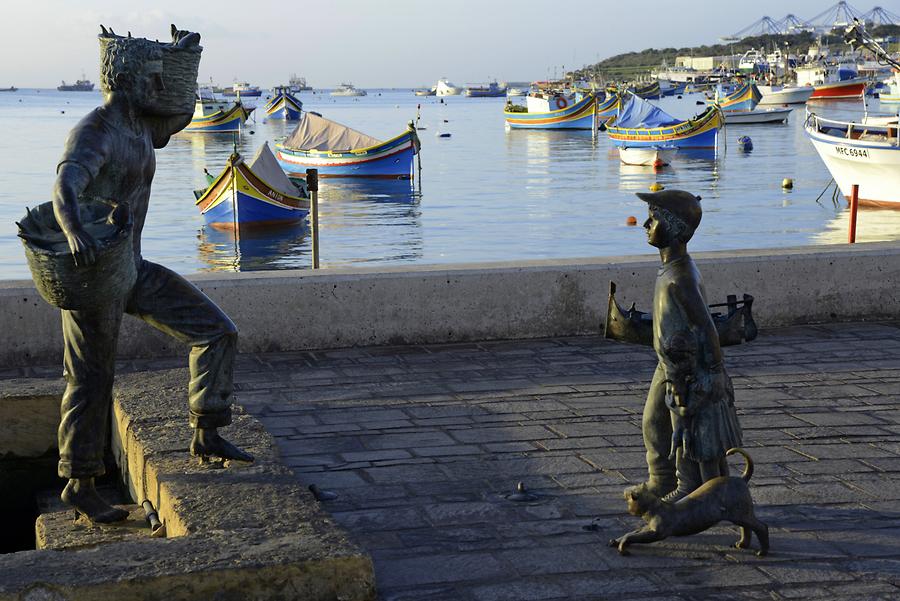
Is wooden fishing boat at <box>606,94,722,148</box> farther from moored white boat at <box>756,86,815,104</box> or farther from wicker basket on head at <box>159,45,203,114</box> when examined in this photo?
wicker basket on head at <box>159,45,203,114</box>

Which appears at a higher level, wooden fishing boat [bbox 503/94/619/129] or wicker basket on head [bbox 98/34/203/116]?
wicker basket on head [bbox 98/34/203/116]

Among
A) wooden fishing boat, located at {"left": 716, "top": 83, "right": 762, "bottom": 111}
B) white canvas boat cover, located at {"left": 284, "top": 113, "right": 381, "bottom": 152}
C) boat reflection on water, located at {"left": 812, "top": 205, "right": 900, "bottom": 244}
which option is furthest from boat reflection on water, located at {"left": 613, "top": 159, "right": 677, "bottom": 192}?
wooden fishing boat, located at {"left": 716, "top": 83, "right": 762, "bottom": 111}

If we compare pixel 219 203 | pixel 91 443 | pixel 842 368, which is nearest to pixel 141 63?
pixel 91 443

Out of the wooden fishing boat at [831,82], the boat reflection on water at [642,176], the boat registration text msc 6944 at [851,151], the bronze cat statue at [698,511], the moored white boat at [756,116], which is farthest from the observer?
the wooden fishing boat at [831,82]

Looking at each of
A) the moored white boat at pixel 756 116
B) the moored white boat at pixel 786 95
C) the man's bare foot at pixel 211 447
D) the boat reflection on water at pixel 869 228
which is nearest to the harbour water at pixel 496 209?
the boat reflection on water at pixel 869 228

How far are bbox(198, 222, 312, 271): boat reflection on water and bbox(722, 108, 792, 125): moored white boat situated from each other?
61980 mm

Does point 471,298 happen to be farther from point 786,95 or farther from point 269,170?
point 786,95

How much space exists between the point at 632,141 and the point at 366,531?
55.7 m

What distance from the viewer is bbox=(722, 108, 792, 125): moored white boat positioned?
9319cm

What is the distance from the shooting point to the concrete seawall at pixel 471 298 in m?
8.10

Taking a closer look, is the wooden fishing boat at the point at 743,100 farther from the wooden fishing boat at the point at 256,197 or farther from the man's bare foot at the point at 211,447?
the man's bare foot at the point at 211,447

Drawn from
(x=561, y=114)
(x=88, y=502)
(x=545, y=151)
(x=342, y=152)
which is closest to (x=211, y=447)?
(x=88, y=502)

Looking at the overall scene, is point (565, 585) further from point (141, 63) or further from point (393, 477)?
point (141, 63)

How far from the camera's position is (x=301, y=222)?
38.1 m
